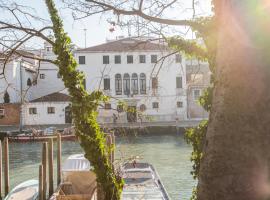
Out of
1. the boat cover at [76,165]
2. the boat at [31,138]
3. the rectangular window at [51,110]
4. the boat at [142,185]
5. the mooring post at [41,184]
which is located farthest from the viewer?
the rectangular window at [51,110]

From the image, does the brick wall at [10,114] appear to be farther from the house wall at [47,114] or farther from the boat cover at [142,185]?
the boat cover at [142,185]

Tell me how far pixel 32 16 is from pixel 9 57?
2.02ft

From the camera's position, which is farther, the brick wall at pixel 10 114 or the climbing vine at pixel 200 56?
the brick wall at pixel 10 114

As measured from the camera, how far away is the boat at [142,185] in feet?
41.3

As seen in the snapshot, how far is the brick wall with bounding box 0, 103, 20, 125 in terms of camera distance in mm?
37219

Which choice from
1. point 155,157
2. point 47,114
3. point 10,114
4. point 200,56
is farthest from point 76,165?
point 47,114

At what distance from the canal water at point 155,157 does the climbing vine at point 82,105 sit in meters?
6.83

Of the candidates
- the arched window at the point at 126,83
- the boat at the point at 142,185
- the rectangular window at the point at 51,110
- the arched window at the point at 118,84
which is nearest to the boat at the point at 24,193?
the boat at the point at 142,185

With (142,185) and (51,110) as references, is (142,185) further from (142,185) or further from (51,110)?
(51,110)

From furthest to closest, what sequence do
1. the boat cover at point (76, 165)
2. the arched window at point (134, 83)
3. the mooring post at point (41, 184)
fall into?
the arched window at point (134, 83) → the boat cover at point (76, 165) → the mooring post at point (41, 184)

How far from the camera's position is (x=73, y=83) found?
220 inches

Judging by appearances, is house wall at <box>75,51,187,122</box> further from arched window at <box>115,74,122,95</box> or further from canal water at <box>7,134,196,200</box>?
canal water at <box>7,134,196,200</box>

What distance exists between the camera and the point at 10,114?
3756 cm

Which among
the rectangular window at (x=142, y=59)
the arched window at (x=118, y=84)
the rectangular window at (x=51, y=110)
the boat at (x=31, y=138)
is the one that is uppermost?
the rectangular window at (x=142, y=59)
